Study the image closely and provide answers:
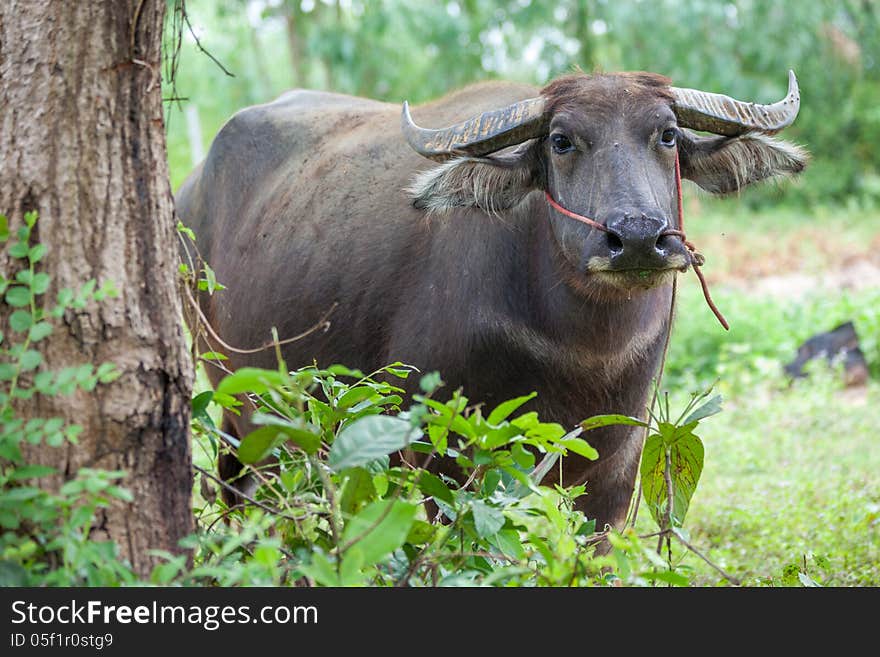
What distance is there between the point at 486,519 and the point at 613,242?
4.50ft

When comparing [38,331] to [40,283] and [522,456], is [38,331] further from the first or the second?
[522,456]

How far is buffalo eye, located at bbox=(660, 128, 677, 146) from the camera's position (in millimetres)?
3651

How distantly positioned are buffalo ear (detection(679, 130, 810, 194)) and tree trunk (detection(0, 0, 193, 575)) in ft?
7.75

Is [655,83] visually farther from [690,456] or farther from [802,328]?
[802,328]

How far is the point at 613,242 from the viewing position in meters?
3.37

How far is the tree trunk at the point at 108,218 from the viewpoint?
6.89 ft

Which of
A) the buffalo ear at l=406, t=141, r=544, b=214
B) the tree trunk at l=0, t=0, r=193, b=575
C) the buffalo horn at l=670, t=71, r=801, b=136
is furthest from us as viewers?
the buffalo ear at l=406, t=141, r=544, b=214

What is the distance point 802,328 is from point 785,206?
9.96 meters

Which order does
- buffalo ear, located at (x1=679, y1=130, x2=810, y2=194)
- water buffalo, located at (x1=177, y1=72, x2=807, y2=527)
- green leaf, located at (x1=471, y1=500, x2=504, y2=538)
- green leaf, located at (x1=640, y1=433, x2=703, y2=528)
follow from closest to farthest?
green leaf, located at (x1=471, y1=500, x2=504, y2=538) → green leaf, located at (x1=640, y1=433, x2=703, y2=528) → water buffalo, located at (x1=177, y1=72, x2=807, y2=527) → buffalo ear, located at (x1=679, y1=130, x2=810, y2=194)

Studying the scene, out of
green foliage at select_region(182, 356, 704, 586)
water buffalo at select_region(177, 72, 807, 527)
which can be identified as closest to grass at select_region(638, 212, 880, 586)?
green foliage at select_region(182, 356, 704, 586)

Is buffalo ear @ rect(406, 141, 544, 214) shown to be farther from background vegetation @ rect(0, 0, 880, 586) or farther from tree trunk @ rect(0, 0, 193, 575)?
tree trunk @ rect(0, 0, 193, 575)

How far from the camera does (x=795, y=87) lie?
4129mm
